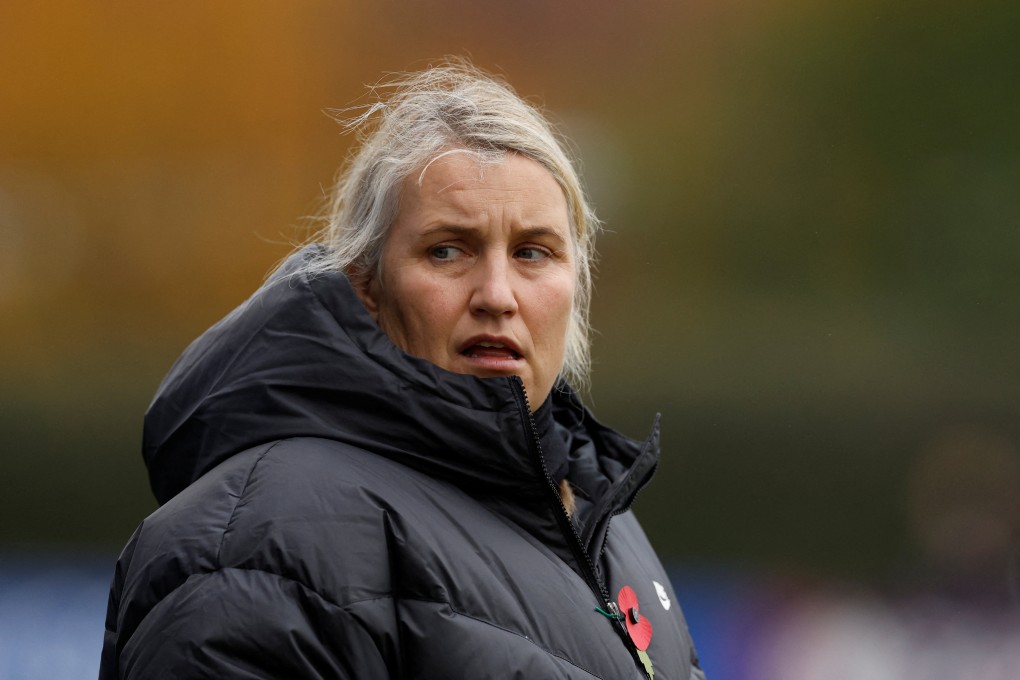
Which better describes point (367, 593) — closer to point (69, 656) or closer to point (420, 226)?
point (420, 226)

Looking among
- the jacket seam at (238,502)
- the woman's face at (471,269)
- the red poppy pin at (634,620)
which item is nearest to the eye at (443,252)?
the woman's face at (471,269)

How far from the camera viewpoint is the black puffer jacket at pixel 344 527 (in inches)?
44.5

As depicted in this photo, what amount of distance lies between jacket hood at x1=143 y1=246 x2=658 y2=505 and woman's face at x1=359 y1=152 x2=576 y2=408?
0.37ft

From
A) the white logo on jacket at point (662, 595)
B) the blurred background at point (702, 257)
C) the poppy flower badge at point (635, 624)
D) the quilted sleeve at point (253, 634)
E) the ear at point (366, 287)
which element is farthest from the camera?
the blurred background at point (702, 257)

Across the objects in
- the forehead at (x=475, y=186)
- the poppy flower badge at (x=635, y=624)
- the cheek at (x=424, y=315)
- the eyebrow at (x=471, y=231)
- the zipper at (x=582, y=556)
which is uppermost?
the forehead at (x=475, y=186)

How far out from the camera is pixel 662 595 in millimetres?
1766

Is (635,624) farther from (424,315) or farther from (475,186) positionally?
(475,186)

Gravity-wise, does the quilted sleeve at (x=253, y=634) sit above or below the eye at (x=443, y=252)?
below

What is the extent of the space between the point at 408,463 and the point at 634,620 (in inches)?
15.9

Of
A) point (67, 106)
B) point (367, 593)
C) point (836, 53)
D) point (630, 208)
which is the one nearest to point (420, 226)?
point (367, 593)

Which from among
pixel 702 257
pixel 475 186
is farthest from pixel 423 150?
pixel 702 257

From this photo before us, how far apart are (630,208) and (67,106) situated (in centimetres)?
200

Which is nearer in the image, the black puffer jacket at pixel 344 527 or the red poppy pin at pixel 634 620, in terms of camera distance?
the black puffer jacket at pixel 344 527

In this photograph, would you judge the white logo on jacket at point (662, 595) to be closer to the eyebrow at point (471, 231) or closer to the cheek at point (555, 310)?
the cheek at point (555, 310)
